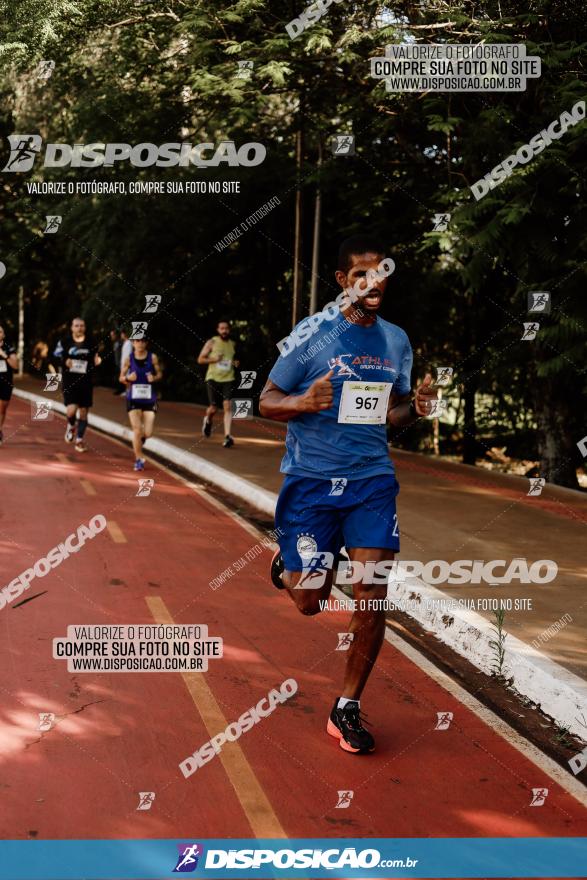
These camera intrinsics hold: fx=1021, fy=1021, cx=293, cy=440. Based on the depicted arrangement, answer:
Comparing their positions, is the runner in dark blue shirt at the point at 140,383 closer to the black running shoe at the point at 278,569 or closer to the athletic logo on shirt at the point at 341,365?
the black running shoe at the point at 278,569

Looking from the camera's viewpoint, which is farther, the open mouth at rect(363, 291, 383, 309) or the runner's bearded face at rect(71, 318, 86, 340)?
the runner's bearded face at rect(71, 318, 86, 340)

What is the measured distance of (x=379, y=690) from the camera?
5.88 metres

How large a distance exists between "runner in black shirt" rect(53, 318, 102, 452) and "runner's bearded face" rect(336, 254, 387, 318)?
35.6 ft

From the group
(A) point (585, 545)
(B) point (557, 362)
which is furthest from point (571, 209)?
(A) point (585, 545)

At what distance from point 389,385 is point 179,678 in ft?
7.38

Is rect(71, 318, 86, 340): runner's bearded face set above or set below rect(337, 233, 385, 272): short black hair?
below

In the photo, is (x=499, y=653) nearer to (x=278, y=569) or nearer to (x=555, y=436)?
(x=278, y=569)

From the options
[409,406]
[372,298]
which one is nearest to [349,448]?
[409,406]

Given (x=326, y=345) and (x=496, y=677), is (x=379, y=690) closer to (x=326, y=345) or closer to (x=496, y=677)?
(x=496, y=677)

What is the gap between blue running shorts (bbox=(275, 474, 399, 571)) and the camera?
488 centimetres

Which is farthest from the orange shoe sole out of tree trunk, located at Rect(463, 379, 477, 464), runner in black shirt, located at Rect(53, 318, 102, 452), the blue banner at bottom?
tree trunk, located at Rect(463, 379, 477, 464)

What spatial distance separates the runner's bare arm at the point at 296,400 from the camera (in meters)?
4.62

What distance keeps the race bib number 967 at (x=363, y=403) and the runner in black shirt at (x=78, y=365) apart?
10910 mm

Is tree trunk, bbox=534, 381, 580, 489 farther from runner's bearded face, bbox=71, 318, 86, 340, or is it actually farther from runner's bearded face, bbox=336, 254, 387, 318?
runner's bearded face, bbox=336, 254, 387, 318
